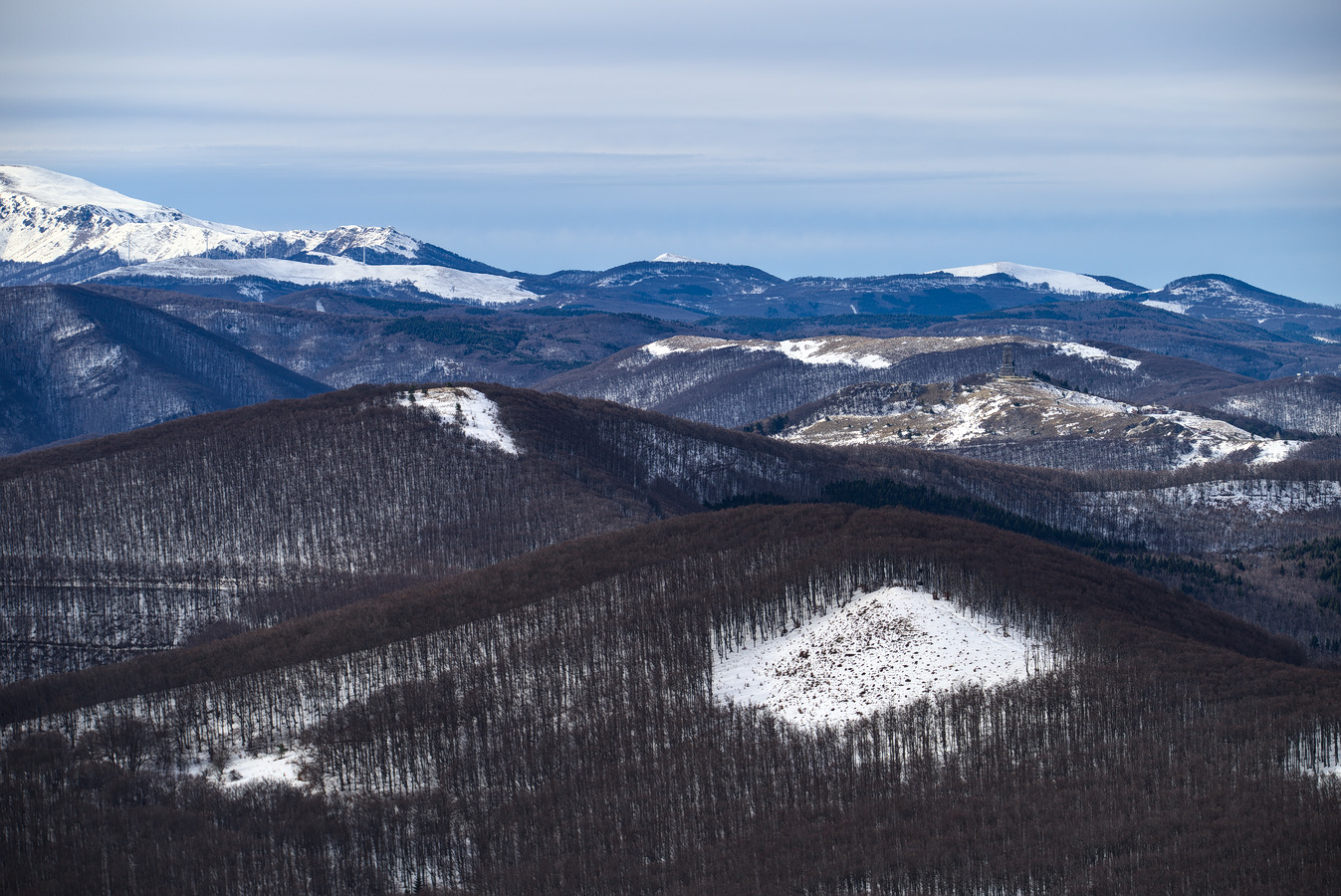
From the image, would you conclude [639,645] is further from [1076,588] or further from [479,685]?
[1076,588]

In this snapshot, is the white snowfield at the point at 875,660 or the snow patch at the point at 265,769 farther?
the snow patch at the point at 265,769

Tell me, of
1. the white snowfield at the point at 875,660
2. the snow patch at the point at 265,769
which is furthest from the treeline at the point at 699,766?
the white snowfield at the point at 875,660

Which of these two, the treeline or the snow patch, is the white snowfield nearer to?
the treeline

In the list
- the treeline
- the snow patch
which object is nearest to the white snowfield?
the treeline

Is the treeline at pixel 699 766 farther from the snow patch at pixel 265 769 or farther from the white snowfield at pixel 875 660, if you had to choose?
the white snowfield at pixel 875 660

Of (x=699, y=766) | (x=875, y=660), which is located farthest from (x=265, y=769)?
(x=875, y=660)

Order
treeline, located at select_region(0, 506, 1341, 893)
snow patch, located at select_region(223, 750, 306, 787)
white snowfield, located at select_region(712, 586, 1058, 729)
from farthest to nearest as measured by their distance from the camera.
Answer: snow patch, located at select_region(223, 750, 306, 787) → white snowfield, located at select_region(712, 586, 1058, 729) → treeline, located at select_region(0, 506, 1341, 893)

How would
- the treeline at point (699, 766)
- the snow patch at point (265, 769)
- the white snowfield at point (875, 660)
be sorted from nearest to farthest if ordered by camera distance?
the treeline at point (699, 766)
the white snowfield at point (875, 660)
the snow patch at point (265, 769)
